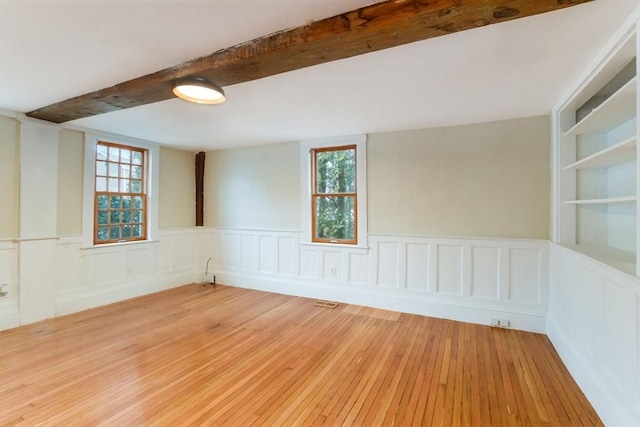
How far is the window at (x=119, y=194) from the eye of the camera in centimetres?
421

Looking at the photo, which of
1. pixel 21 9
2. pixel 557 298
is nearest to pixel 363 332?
pixel 557 298

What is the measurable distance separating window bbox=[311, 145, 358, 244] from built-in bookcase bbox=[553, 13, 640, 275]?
2.35 m

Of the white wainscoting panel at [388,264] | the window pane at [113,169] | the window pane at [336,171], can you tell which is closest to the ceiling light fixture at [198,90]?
the window pane at [336,171]

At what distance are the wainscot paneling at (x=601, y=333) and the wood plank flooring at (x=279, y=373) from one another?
0.52 feet

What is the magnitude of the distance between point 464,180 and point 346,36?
2.63 metres

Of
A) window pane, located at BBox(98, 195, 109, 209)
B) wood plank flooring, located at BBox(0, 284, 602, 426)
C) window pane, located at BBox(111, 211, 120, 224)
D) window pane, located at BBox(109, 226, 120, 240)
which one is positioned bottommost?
wood plank flooring, located at BBox(0, 284, 602, 426)

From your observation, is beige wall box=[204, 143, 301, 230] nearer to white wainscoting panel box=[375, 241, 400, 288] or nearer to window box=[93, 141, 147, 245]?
window box=[93, 141, 147, 245]

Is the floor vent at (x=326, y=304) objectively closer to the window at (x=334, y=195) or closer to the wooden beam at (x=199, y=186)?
the window at (x=334, y=195)

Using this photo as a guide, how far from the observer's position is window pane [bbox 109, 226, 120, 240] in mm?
4352

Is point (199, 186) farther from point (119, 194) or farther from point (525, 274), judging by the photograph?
point (525, 274)

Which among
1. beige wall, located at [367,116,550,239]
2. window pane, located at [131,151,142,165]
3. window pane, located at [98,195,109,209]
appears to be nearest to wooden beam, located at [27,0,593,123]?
beige wall, located at [367,116,550,239]

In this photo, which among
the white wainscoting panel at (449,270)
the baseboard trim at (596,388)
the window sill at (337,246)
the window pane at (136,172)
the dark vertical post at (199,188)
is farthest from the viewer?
the dark vertical post at (199,188)

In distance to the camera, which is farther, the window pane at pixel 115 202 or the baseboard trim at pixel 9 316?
the window pane at pixel 115 202

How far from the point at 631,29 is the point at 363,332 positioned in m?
3.12
